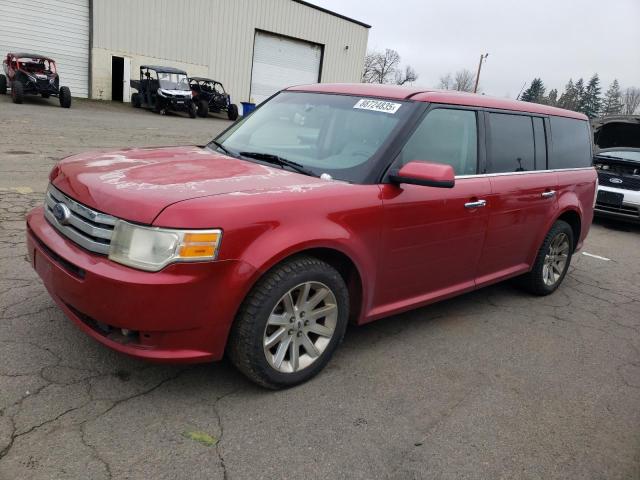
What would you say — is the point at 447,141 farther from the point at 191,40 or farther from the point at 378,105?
the point at 191,40

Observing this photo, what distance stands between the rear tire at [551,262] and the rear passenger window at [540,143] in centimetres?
65

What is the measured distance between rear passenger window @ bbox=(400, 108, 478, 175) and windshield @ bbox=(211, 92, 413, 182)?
0.55 feet

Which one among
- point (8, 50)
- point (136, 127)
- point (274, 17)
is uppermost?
point (274, 17)

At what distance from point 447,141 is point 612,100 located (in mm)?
83659

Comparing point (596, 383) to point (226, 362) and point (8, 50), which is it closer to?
point (226, 362)

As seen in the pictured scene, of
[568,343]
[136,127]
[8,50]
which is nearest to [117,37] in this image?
[8,50]

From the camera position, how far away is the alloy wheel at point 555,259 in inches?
195

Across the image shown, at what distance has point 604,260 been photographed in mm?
6941

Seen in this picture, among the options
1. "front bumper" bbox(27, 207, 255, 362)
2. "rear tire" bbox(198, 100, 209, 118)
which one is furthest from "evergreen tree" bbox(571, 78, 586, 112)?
"front bumper" bbox(27, 207, 255, 362)

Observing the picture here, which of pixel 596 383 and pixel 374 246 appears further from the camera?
pixel 596 383

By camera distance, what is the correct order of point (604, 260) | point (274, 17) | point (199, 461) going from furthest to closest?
point (274, 17)
point (604, 260)
point (199, 461)

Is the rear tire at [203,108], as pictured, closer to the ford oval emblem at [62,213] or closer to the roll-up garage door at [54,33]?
the roll-up garage door at [54,33]

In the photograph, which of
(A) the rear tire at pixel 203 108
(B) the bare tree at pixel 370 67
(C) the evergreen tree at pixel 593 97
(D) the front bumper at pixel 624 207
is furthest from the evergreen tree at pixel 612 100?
(D) the front bumper at pixel 624 207

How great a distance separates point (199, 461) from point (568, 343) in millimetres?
3017
